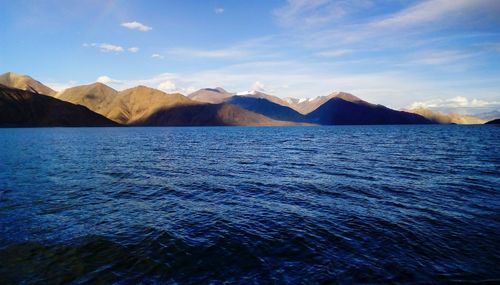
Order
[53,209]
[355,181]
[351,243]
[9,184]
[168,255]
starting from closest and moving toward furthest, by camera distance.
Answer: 1. [168,255]
2. [351,243]
3. [53,209]
4. [9,184]
5. [355,181]

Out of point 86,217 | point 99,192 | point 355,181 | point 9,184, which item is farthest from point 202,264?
point 9,184


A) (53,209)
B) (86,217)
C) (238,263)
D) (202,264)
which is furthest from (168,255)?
(53,209)

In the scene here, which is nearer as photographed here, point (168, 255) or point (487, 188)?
point (168, 255)

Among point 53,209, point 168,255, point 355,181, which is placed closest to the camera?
point 168,255

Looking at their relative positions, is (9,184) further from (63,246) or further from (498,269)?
(498,269)

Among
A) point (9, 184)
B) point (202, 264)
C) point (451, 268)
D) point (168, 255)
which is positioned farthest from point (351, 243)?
point (9, 184)

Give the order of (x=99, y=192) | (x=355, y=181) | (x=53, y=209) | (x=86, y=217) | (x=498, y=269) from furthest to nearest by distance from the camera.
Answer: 1. (x=355, y=181)
2. (x=99, y=192)
3. (x=53, y=209)
4. (x=86, y=217)
5. (x=498, y=269)

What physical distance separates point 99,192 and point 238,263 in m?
17.2

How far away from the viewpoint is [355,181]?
97.8 ft

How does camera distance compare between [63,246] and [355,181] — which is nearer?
[63,246]

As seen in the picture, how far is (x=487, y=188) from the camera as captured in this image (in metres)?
26.3

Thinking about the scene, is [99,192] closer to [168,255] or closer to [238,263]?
[168,255]

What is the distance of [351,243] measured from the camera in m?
14.8

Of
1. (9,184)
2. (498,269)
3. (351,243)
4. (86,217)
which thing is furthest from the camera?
(9,184)
